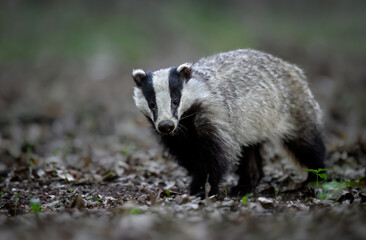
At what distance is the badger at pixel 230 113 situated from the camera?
226 inches

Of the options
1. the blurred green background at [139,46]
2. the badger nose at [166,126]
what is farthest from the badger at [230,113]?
the blurred green background at [139,46]

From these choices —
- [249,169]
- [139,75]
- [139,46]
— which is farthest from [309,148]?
[139,46]

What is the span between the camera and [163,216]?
13.8 ft

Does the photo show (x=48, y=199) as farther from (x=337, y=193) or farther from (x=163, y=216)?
(x=337, y=193)

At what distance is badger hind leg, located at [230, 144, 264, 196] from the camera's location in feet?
21.9

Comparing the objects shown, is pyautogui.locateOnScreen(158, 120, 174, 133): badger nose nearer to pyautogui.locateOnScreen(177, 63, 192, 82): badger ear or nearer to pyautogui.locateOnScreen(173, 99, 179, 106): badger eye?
pyautogui.locateOnScreen(173, 99, 179, 106): badger eye

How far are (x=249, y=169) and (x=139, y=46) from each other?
14663 mm

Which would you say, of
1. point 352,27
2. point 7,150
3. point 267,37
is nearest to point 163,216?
point 7,150

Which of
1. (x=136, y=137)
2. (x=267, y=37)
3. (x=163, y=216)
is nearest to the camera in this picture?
(x=163, y=216)

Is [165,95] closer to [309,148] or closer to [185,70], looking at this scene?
[185,70]

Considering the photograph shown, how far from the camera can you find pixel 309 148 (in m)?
6.83

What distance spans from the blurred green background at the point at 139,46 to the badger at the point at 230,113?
8.26 feet

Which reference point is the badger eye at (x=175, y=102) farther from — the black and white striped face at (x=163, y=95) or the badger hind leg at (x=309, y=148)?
the badger hind leg at (x=309, y=148)

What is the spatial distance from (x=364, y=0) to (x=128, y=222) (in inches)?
1112
